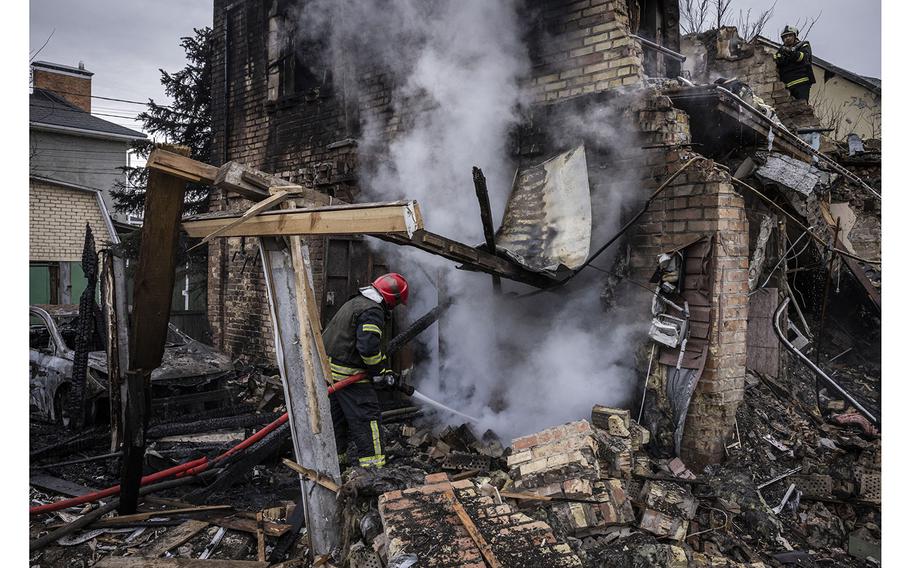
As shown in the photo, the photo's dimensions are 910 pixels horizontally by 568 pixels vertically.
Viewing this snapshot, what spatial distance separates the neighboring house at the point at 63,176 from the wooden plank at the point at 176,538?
9.10 ft

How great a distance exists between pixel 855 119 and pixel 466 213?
11.0 meters

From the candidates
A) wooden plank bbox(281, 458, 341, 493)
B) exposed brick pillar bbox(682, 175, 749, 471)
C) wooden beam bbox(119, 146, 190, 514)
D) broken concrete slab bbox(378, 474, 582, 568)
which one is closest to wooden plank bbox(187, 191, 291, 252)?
wooden beam bbox(119, 146, 190, 514)

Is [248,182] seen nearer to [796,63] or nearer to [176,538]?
[176,538]

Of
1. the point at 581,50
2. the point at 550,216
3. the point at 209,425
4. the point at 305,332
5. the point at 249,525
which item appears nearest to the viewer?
the point at 305,332

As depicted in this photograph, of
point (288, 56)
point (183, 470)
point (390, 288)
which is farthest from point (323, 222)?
point (288, 56)

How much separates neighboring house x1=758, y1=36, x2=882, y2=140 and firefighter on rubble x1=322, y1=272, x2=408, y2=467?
36.7 ft

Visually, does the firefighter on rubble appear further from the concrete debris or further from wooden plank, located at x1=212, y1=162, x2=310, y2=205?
wooden plank, located at x1=212, y1=162, x2=310, y2=205

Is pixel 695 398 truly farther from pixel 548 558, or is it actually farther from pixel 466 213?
pixel 466 213

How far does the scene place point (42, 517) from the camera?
4277 mm

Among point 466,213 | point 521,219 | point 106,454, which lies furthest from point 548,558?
point 106,454

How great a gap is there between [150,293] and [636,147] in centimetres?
404

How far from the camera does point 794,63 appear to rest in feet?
27.3

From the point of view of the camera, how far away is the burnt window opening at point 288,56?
25.7ft

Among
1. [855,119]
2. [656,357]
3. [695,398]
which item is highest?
[855,119]
